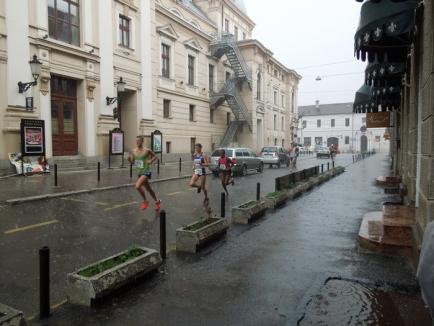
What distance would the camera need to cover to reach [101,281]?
4.28m

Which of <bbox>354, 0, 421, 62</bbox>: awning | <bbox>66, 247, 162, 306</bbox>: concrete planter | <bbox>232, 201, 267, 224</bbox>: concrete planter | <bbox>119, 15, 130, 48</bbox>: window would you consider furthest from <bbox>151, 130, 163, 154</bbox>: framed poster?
<bbox>66, 247, 162, 306</bbox>: concrete planter

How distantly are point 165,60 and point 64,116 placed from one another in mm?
11260

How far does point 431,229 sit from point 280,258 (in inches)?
174

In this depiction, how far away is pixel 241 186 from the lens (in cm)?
1616

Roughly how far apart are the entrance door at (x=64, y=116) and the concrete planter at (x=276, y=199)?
45.6 feet

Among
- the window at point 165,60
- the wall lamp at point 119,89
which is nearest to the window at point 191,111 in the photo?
the window at point 165,60

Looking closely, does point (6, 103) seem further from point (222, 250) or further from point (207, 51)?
point (207, 51)

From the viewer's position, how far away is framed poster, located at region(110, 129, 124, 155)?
21297mm

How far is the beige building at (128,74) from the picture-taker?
17.5m

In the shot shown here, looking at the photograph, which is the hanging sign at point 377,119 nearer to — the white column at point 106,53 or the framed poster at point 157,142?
the framed poster at point 157,142

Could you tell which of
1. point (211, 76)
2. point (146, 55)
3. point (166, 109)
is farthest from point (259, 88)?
point (146, 55)

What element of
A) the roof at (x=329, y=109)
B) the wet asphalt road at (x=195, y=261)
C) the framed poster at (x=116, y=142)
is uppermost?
the roof at (x=329, y=109)

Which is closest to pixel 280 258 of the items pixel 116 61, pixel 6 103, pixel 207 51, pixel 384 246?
pixel 384 246

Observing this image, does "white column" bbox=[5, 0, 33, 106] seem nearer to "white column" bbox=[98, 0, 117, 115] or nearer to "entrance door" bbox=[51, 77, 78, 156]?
"entrance door" bbox=[51, 77, 78, 156]
